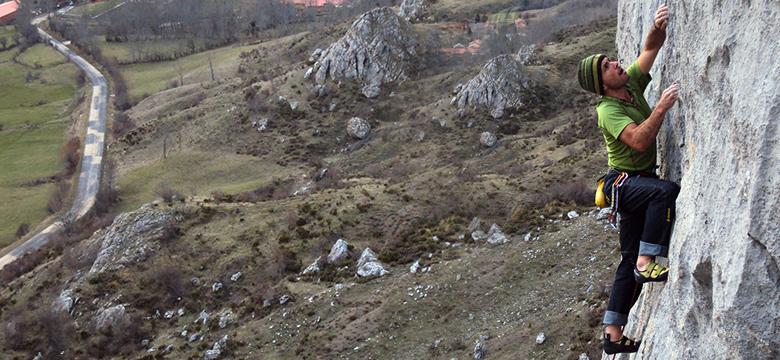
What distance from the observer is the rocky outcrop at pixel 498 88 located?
67.5 meters

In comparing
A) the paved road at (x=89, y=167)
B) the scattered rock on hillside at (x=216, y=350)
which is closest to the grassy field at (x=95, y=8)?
the paved road at (x=89, y=167)

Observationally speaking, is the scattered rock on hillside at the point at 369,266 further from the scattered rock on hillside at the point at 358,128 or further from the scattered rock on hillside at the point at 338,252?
the scattered rock on hillside at the point at 358,128

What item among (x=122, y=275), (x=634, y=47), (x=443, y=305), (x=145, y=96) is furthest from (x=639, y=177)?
(x=145, y=96)

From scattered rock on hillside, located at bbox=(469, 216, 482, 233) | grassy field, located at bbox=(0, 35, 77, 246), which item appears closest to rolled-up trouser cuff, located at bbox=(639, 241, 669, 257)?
scattered rock on hillside, located at bbox=(469, 216, 482, 233)

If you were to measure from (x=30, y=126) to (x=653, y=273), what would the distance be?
116 metres

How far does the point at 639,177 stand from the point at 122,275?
39242 millimetres

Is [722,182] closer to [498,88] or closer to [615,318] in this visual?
[615,318]

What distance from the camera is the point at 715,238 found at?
7527 mm

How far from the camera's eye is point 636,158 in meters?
9.62

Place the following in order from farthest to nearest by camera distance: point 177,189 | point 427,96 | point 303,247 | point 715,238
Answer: point 427,96 → point 177,189 → point 303,247 → point 715,238

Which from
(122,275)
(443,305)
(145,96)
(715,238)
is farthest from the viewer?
(145,96)

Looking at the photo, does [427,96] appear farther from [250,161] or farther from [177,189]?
[177,189]

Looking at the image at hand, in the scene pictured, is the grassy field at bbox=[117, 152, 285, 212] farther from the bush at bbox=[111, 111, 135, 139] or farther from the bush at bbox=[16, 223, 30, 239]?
the bush at bbox=[111, 111, 135, 139]

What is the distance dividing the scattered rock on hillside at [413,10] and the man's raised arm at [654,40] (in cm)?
10675
